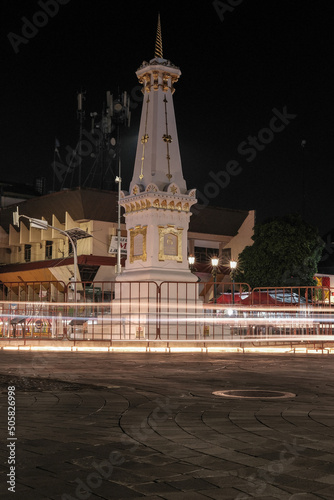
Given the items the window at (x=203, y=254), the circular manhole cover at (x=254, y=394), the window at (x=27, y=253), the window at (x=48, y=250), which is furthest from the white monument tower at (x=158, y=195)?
the window at (x=27, y=253)

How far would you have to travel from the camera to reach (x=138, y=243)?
74.7ft

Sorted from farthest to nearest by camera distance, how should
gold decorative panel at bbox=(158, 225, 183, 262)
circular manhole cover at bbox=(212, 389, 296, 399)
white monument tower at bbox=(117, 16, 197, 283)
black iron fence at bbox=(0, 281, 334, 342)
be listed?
1. gold decorative panel at bbox=(158, 225, 183, 262)
2. white monument tower at bbox=(117, 16, 197, 283)
3. black iron fence at bbox=(0, 281, 334, 342)
4. circular manhole cover at bbox=(212, 389, 296, 399)

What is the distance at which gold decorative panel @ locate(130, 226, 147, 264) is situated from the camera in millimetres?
22500

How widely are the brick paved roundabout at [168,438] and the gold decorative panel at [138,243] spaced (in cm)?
1280

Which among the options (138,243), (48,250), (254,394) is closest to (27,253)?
(48,250)

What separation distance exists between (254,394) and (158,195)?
14.9m

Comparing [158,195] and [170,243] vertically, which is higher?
[158,195]

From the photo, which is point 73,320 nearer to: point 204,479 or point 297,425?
point 297,425

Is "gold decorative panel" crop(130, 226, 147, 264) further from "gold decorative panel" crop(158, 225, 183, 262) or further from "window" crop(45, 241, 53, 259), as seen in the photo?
"window" crop(45, 241, 53, 259)

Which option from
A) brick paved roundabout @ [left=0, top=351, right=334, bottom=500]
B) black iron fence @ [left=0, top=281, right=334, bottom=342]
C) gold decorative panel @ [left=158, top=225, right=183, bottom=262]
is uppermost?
gold decorative panel @ [left=158, top=225, right=183, bottom=262]

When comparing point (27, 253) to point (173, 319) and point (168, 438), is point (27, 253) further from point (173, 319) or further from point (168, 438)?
point (168, 438)

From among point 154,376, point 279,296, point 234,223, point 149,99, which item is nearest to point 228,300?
point 279,296

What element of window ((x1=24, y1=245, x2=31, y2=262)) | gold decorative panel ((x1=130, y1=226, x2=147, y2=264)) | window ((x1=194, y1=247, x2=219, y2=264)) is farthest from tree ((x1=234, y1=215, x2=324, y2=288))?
gold decorative panel ((x1=130, y1=226, x2=147, y2=264))

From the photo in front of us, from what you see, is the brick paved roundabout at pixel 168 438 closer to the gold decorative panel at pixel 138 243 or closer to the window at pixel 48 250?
the gold decorative panel at pixel 138 243
